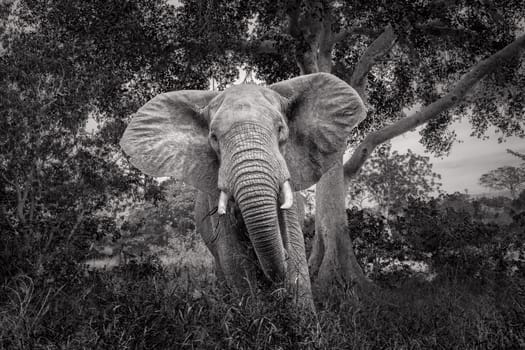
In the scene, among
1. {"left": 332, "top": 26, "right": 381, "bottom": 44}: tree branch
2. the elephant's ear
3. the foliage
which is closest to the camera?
the elephant's ear

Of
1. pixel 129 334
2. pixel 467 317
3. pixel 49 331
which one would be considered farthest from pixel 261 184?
pixel 467 317

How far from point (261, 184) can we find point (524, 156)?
18.9 feet

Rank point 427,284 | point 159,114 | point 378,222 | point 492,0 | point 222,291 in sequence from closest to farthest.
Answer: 1. point 222,291
2. point 159,114
3. point 427,284
4. point 492,0
5. point 378,222

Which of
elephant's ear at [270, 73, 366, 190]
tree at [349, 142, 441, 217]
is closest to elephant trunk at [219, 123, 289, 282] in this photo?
elephant's ear at [270, 73, 366, 190]

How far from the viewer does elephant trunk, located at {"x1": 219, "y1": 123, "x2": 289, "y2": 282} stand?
149 inches

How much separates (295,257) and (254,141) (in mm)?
1334

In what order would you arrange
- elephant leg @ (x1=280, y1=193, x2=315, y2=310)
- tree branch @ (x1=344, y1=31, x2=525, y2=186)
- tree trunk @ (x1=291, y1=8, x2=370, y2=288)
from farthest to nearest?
tree branch @ (x1=344, y1=31, x2=525, y2=186)
tree trunk @ (x1=291, y1=8, x2=370, y2=288)
elephant leg @ (x1=280, y1=193, x2=315, y2=310)

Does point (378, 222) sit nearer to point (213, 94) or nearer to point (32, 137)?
point (213, 94)

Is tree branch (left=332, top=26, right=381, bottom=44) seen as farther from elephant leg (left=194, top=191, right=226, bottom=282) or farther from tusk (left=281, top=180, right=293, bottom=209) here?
tusk (left=281, top=180, right=293, bottom=209)

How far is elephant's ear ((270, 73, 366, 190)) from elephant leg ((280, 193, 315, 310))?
2.30 feet

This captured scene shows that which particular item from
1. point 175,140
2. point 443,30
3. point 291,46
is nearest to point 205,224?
point 175,140

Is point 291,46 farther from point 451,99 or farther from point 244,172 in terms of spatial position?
point 244,172

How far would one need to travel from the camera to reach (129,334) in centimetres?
294

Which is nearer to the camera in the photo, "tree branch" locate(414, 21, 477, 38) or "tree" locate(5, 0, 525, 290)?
"tree" locate(5, 0, 525, 290)
